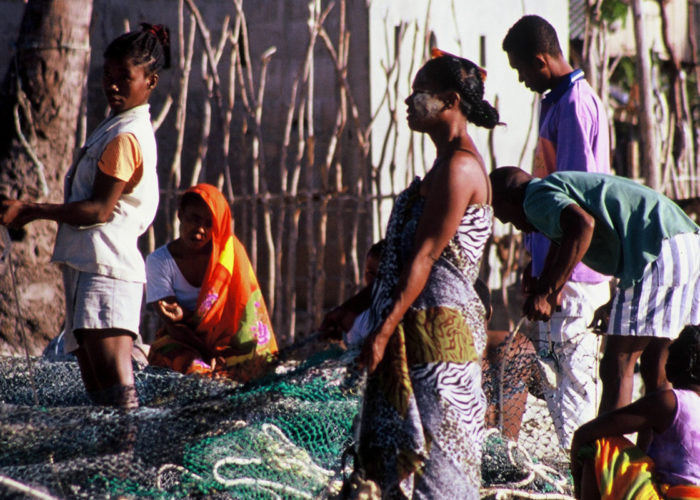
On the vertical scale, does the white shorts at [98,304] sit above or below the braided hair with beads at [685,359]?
above

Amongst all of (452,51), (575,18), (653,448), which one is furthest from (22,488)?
(575,18)

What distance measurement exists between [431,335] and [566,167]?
5.35ft

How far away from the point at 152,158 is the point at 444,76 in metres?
1.24

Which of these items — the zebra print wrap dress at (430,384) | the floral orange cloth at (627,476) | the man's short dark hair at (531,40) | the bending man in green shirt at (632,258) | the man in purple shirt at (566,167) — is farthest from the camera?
the man's short dark hair at (531,40)

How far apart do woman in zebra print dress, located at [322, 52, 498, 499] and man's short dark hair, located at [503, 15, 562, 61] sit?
1.44 m

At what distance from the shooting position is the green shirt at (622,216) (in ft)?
11.0

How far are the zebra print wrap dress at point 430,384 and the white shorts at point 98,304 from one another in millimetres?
1025

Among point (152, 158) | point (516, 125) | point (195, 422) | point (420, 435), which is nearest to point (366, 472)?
point (420, 435)

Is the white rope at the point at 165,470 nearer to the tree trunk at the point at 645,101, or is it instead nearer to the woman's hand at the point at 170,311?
the woman's hand at the point at 170,311

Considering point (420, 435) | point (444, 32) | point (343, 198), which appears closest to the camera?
point (420, 435)

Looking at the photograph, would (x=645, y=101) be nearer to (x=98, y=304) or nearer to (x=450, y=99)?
(x=450, y=99)

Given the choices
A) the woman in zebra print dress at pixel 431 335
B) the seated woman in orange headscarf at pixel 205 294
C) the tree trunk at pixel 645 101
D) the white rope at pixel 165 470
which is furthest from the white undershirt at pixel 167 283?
the tree trunk at pixel 645 101

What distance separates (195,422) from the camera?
2850 mm

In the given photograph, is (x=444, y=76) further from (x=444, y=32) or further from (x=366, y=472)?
(x=444, y=32)
